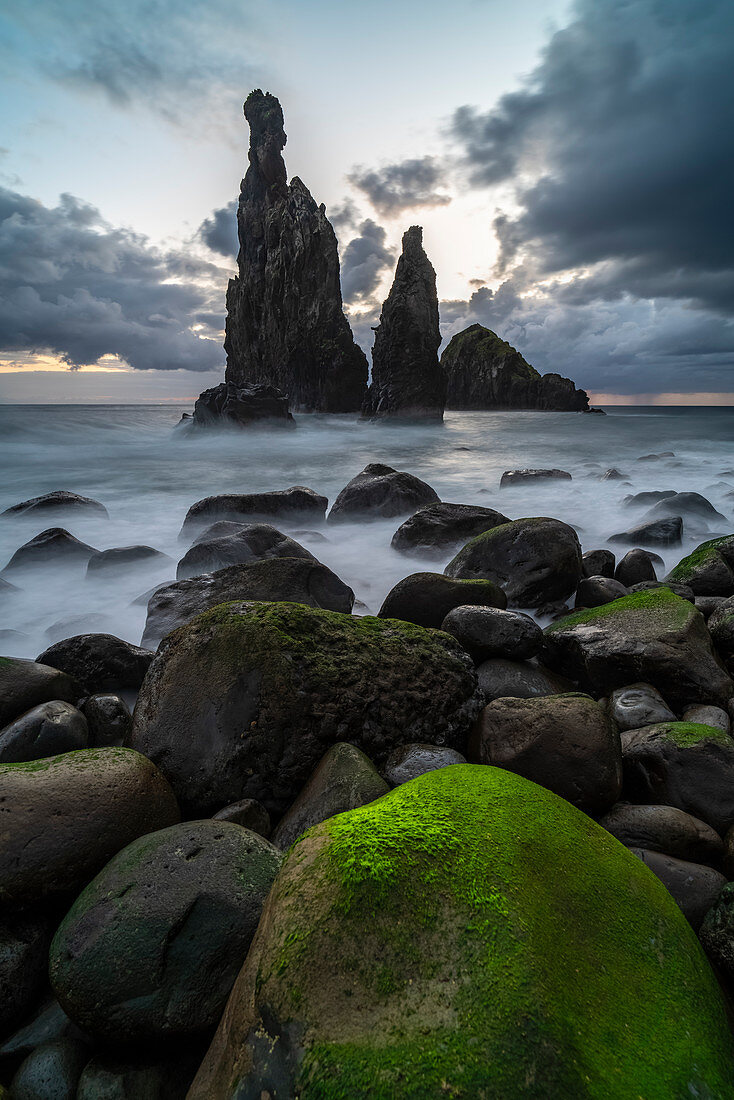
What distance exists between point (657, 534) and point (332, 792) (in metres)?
6.59

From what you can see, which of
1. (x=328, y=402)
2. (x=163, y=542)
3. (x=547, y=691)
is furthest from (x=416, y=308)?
(x=547, y=691)

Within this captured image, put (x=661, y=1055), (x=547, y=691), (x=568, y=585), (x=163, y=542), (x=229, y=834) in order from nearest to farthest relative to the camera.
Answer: (x=661, y=1055) → (x=229, y=834) → (x=547, y=691) → (x=568, y=585) → (x=163, y=542)

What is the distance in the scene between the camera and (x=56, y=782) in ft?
6.49

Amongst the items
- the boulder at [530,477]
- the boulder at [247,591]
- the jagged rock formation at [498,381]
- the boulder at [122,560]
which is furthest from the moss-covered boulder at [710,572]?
the jagged rock formation at [498,381]

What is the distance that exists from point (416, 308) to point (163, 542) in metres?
44.1

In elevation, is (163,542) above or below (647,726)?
below


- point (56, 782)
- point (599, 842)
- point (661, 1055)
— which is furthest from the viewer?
point (56, 782)

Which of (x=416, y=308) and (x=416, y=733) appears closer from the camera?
(x=416, y=733)

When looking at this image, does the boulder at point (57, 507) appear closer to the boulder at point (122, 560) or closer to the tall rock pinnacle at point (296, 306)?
the boulder at point (122, 560)

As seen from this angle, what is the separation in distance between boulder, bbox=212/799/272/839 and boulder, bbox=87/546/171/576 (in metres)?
4.80

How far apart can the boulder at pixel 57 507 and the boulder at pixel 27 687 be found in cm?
724

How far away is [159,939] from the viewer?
1.52 meters

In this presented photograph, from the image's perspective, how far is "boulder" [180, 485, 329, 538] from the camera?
839 centimetres

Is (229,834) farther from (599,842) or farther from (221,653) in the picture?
(599,842)
